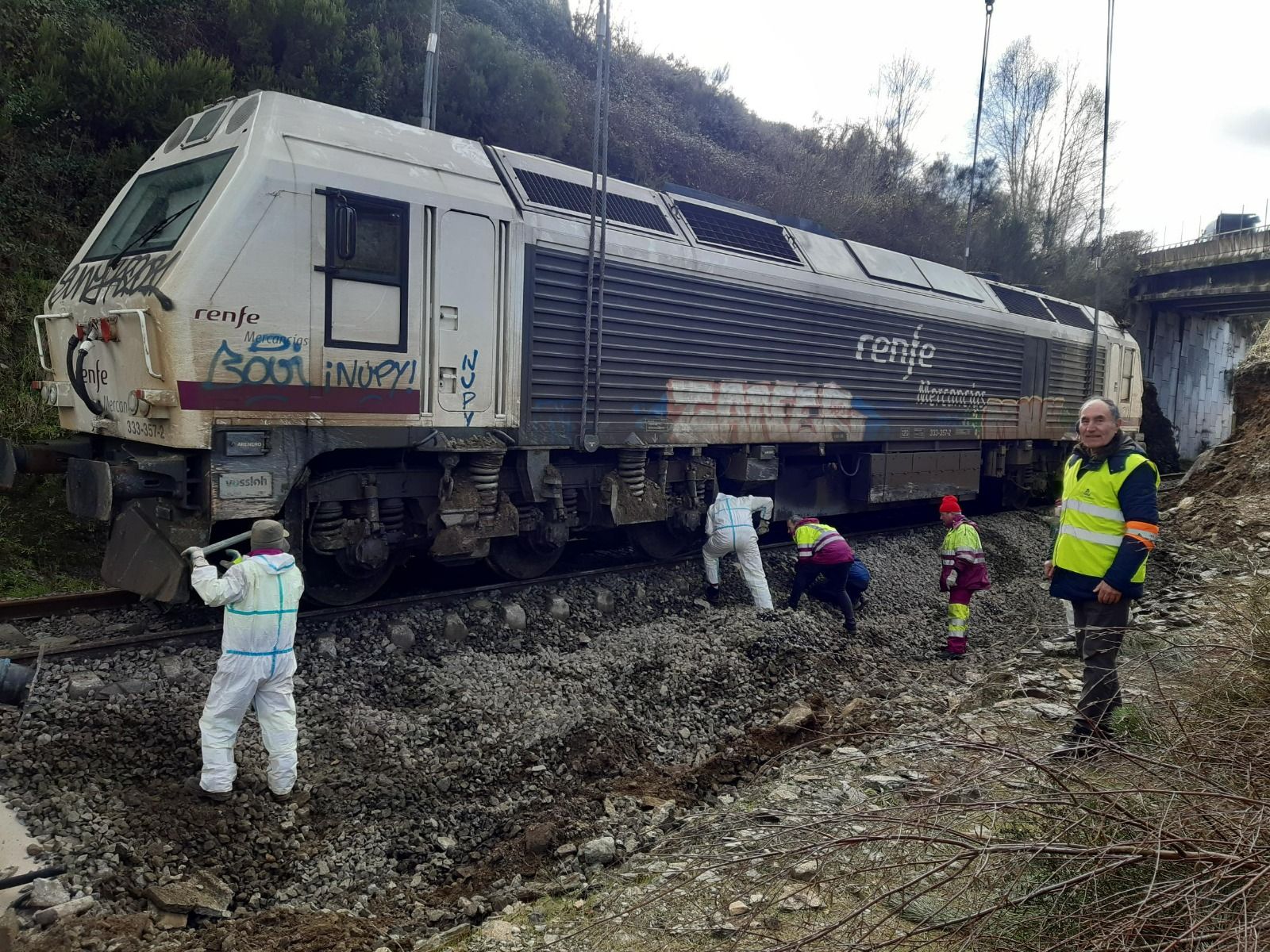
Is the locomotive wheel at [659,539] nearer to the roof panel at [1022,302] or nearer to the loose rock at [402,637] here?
the loose rock at [402,637]

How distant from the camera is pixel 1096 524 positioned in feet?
14.0

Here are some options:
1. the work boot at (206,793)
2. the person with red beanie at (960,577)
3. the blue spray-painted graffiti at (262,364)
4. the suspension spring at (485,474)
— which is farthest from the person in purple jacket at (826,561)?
the work boot at (206,793)

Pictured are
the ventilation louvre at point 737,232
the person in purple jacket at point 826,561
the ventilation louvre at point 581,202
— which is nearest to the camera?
the ventilation louvre at point 581,202

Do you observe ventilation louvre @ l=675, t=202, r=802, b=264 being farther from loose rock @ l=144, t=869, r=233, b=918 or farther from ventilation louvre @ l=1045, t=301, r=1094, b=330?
ventilation louvre @ l=1045, t=301, r=1094, b=330

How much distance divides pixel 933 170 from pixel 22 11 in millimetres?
25175

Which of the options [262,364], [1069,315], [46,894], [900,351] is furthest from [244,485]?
[1069,315]

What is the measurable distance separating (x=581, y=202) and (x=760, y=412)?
2.76 metres

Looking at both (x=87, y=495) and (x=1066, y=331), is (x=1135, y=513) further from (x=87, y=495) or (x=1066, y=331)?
(x=1066, y=331)

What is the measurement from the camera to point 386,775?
4426 millimetres

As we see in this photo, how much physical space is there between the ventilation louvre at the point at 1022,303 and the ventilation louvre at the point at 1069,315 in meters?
0.39

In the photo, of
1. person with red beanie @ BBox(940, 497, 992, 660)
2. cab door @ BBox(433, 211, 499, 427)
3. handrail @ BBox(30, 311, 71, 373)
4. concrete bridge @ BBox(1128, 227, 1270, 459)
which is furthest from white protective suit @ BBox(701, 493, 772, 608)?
concrete bridge @ BBox(1128, 227, 1270, 459)

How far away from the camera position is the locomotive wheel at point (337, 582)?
6.34m

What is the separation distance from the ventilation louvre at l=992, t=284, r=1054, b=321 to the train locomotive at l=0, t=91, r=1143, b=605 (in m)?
4.92

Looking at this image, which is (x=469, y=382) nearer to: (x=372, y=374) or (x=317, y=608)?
(x=372, y=374)
